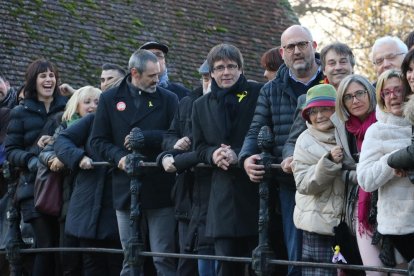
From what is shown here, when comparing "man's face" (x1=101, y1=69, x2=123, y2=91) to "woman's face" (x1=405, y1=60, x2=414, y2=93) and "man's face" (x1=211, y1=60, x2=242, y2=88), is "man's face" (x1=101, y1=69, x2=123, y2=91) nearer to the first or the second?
"man's face" (x1=211, y1=60, x2=242, y2=88)

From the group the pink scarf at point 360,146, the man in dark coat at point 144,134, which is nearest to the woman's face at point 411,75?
the pink scarf at point 360,146

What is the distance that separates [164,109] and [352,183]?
280 cm

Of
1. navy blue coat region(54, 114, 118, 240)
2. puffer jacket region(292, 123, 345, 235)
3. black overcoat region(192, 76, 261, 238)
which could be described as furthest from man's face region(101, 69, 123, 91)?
puffer jacket region(292, 123, 345, 235)

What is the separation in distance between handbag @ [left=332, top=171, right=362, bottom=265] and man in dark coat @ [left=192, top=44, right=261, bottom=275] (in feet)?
3.62

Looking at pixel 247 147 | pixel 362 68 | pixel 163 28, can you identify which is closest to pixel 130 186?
pixel 247 147

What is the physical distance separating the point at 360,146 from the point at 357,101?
12.5 inches

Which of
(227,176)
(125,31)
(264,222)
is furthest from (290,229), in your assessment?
(125,31)

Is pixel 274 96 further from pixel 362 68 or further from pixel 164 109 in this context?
pixel 362 68

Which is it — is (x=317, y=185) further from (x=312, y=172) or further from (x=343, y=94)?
(x=343, y=94)

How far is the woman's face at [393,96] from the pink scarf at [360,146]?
0.39 m

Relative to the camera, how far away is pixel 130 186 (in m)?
10.3

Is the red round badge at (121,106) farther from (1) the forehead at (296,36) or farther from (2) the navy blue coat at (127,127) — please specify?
(1) the forehead at (296,36)

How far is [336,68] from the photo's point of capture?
376 inches

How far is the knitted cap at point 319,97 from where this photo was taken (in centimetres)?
880
